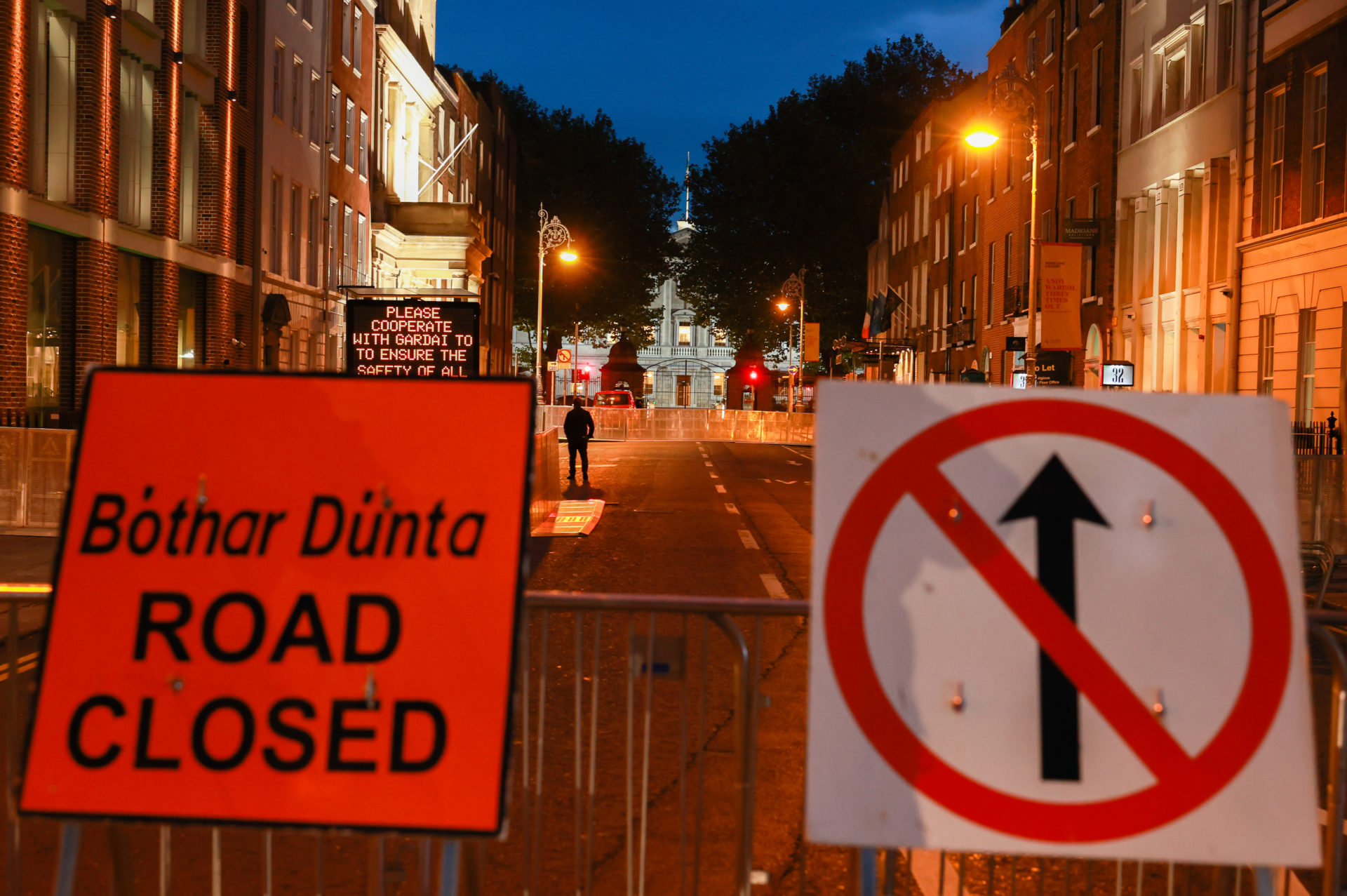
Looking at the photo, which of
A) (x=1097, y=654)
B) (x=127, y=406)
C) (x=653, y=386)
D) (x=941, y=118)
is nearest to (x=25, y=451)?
(x=127, y=406)

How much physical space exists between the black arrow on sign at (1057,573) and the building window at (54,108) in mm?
22693

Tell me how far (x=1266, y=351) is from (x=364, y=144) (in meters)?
29.4

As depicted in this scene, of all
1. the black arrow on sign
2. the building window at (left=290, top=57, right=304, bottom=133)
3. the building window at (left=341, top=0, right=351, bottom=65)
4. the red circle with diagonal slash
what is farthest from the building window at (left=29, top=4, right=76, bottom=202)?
the black arrow on sign

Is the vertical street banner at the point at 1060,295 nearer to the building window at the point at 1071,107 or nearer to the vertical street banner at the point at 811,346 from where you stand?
the building window at the point at 1071,107

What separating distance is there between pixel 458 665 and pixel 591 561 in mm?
12260

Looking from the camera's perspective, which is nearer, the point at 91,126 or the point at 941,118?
the point at 91,126

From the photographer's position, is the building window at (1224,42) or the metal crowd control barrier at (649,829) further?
the building window at (1224,42)

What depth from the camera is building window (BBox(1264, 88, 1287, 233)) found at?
24.8m

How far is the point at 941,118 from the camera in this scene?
181 ft

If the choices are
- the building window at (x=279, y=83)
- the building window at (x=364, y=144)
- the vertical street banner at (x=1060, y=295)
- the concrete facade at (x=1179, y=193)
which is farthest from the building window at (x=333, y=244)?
the concrete facade at (x=1179, y=193)

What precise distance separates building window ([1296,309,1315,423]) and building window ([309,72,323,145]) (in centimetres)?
2647

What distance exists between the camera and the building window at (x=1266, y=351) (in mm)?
25219

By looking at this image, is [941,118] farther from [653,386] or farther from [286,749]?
[653,386]

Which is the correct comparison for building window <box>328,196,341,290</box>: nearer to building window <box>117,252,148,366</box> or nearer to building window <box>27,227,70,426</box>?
building window <box>117,252,148,366</box>
